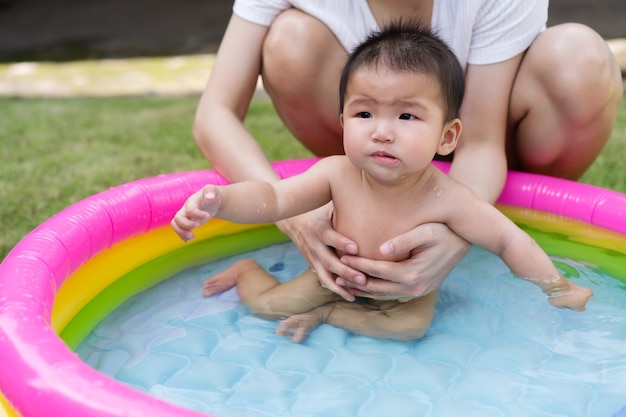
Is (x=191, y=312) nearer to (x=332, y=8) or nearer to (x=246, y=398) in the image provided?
(x=246, y=398)

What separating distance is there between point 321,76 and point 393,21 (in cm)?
25

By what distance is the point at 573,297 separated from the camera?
180 centimetres

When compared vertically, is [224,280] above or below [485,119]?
below

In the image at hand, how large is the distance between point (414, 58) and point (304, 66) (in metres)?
0.59

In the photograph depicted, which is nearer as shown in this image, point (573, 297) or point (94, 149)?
point (573, 297)

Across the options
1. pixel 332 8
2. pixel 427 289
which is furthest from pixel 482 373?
pixel 332 8

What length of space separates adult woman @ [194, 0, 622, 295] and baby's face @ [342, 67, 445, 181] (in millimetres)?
323

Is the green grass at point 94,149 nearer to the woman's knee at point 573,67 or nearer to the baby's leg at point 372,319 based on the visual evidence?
the woman's knee at point 573,67

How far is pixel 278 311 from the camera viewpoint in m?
1.87

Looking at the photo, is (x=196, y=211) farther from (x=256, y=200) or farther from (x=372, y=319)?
(x=372, y=319)

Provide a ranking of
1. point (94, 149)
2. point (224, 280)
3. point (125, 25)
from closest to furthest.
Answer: point (224, 280)
point (94, 149)
point (125, 25)

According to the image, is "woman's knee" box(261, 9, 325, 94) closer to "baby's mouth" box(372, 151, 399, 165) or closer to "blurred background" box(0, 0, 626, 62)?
"baby's mouth" box(372, 151, 399, 165)

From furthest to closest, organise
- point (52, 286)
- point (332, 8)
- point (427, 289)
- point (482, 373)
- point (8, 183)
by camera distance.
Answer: point (8, 183) → point (332, 8) → point (427, 289) → point (482, 373) → point (52, 286)

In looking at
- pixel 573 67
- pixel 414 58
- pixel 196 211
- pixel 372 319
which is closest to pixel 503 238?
pixel 372 319
